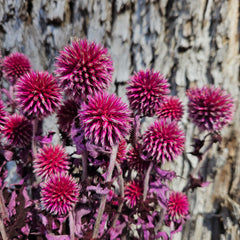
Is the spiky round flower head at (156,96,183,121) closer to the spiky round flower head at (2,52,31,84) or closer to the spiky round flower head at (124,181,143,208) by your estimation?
the spiky round flower head at (124,181,143,208)

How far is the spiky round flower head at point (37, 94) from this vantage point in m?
0.79

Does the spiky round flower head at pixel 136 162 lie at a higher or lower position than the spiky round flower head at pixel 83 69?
lower

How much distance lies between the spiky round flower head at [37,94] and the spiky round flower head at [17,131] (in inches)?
5.4

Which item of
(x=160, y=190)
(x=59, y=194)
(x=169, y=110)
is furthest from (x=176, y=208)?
(x=59, y=194)

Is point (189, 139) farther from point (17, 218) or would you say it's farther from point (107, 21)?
point (17, 218)

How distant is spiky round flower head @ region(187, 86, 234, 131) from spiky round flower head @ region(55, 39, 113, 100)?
0.45m

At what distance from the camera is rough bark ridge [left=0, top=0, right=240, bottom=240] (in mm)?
1387

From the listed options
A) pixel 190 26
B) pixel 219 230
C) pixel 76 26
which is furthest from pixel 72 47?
pixel 219 230

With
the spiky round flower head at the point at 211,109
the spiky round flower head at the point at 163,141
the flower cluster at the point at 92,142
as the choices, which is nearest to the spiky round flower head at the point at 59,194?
the flower cluster at the point at 92,142

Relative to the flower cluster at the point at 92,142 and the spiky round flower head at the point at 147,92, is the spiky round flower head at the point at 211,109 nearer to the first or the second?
the flower cluster at the point at 92,142

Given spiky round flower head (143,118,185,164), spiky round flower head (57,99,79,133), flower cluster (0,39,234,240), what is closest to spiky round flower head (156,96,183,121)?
flower cluster (0,39,234,240)

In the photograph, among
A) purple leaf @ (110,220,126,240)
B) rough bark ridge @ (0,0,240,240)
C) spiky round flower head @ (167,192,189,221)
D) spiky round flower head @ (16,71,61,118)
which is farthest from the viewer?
rough bark ridge @ (0,0,240,240)

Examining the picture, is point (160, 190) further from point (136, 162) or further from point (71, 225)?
point (71, 225)

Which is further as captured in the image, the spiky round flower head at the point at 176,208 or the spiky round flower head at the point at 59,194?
the spiky round flower head at the point at 176,208
